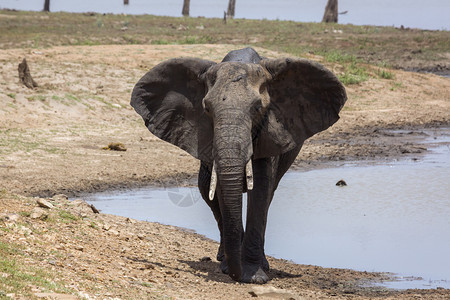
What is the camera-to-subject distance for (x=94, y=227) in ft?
28.7

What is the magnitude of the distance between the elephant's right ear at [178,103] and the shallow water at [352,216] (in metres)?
2.20

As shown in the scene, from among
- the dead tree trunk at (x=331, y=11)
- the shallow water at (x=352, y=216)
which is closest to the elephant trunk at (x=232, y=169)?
the shallow water at (x=352, y=216)

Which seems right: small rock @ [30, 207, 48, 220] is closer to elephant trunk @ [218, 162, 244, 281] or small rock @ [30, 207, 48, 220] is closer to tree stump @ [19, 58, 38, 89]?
elephant trunk @ [218, 162, 244, 281]

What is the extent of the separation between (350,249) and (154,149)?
20.7 ft

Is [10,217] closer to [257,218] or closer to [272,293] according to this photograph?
[257,218]

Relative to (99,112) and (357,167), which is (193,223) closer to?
(357,167)

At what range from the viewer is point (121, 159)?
1442 cm

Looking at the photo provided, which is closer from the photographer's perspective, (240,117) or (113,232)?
(240,117)

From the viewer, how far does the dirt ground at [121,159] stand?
7.11 m

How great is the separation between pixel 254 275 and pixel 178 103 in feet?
6.52

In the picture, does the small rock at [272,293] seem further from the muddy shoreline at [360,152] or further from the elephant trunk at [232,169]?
the muddy shoreline at [360,152]

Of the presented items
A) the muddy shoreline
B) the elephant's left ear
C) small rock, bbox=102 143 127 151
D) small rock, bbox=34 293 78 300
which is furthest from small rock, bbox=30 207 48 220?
small rock, bbox=102 143 127 151

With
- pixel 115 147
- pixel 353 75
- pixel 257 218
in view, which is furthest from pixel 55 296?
pixel 353 75

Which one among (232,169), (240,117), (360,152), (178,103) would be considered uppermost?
(240,117)
